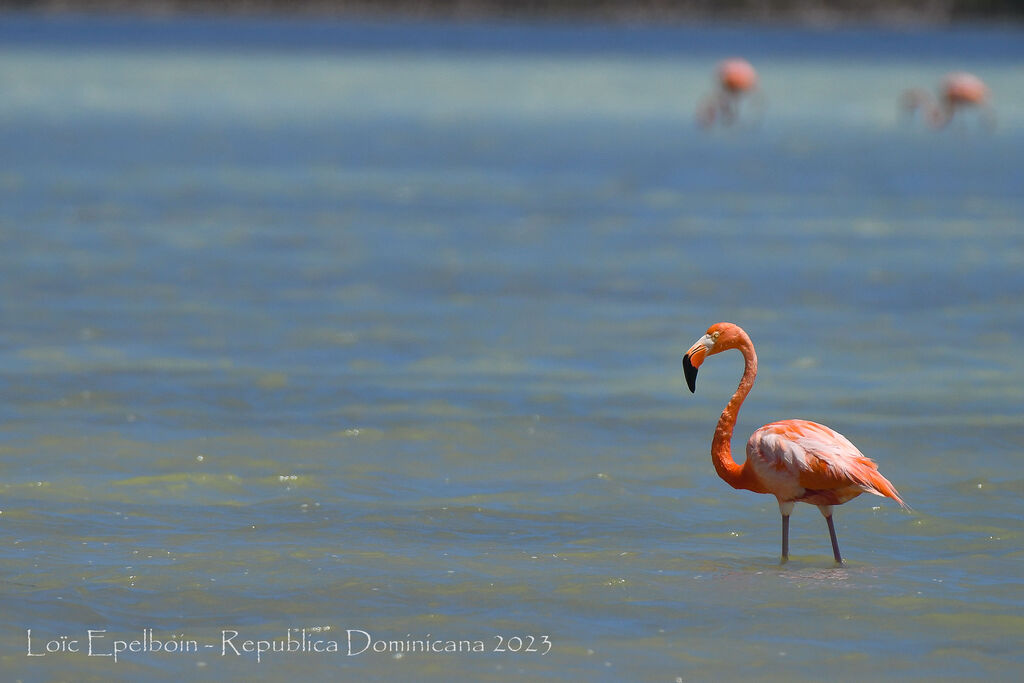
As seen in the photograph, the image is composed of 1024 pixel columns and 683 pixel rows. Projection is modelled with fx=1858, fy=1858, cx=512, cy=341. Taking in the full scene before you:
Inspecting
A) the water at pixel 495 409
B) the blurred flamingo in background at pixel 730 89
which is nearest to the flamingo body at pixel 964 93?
the blurred flamingo in background at pixel 730 89

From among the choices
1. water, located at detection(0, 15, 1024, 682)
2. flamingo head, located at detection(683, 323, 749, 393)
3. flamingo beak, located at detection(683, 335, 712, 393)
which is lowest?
water, located at detection(0, 15, 1024, 682)

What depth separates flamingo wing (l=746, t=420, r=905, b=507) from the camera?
6.21 m

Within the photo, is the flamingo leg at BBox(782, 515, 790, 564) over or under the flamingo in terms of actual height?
under

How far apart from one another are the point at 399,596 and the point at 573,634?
0.67m

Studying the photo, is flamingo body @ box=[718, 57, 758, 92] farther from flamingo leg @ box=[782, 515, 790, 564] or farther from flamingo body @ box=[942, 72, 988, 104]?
flamingo leg @ box=[782, 515, 790, 564]

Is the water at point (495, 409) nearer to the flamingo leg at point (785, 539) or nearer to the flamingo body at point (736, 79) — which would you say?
the flamingo leg at point (785, 539)

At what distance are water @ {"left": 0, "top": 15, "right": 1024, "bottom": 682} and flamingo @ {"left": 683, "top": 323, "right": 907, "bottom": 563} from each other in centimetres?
31

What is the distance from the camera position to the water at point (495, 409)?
6023 millimetres

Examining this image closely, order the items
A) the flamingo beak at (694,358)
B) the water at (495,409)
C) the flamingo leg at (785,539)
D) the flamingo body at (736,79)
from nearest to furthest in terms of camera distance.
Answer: the water at (495,409) → the flamingo beak at (694,358) → the flamingo leg at (785,539) → the flamingo body at (736,79)

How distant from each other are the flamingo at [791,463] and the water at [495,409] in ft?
1.02

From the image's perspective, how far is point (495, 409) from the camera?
356 inches

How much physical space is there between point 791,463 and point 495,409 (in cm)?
294

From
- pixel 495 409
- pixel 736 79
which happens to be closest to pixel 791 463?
pixel 495 409

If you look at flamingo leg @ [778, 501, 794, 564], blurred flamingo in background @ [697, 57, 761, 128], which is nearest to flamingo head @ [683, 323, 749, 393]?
flamingo leg @ [778, 501, 794, 564]
